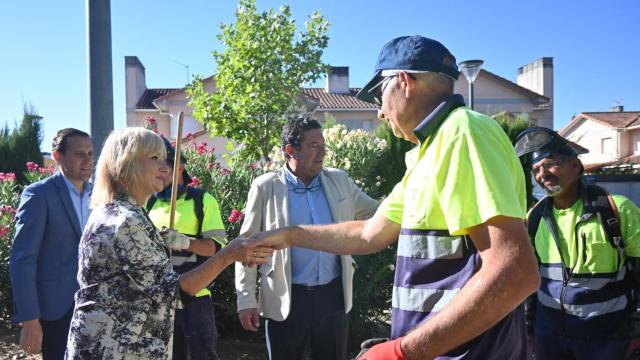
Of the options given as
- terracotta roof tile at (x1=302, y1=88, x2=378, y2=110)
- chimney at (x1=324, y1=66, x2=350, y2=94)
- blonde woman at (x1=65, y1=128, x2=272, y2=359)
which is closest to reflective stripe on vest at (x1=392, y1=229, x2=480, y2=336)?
blonde woman at (x1=65, y1=128, x2=272, y2=359)

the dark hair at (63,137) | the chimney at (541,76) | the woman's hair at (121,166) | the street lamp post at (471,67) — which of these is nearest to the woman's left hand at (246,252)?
the woman's hair at (121,166)

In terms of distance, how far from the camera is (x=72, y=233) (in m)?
3.52

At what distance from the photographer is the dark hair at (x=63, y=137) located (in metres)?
3.67

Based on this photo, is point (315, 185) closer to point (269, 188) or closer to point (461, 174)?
point (269, 188)

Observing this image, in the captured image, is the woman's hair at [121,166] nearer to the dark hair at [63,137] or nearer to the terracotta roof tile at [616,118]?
the dark hair at [63,137]

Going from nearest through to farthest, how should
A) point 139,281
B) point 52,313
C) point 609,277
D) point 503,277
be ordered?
point 503,277 < point 139,281 < point 609,277 < point 52,313

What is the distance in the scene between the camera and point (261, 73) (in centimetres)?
1113

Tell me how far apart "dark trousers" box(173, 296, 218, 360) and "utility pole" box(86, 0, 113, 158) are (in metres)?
1.65

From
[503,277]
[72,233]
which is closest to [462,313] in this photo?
[503,277]

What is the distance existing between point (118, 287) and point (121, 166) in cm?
53

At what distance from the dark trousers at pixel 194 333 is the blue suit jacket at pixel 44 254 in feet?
2.75

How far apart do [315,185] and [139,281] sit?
1649 millimetres

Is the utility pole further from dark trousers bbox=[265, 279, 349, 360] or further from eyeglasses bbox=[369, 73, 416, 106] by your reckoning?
eyeglasses bbox=[369, 73, 416, 106]

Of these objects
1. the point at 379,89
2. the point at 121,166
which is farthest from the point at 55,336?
the point at 379,89
